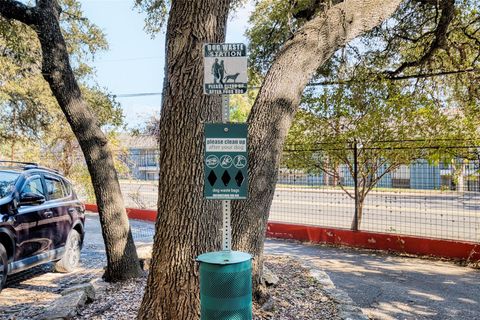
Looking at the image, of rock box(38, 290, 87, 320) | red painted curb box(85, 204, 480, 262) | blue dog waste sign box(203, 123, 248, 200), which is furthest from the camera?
red painted curb box(85, 204, 480, 262)

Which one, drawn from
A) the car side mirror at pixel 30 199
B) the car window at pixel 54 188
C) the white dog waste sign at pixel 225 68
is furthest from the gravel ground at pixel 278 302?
the car window at pixel 54 188

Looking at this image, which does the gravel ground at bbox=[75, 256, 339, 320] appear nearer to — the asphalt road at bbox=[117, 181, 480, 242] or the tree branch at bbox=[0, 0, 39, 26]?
the tree branch at bbox=[0, 0, 39, 26]

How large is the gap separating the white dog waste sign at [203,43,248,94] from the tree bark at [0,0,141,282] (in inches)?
127

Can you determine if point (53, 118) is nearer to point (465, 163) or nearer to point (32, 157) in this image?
point (32, 157)

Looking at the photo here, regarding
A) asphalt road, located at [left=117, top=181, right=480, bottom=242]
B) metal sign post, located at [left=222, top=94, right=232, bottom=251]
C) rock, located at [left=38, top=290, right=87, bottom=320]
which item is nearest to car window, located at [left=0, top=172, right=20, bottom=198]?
rock, located at [left=38, top=290, right=87, bottom=320]

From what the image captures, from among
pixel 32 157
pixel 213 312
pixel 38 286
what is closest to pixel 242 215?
pixel 213 312

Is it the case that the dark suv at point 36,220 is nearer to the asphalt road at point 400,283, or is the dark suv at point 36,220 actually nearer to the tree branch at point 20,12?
the tree branch at point 20,12

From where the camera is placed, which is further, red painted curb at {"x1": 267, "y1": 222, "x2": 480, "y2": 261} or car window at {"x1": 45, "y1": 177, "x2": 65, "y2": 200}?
red painted curb at {"x1": 267, "y1": 222, "x2": 480, "y2": 261}

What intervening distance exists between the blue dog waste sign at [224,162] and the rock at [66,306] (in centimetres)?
231

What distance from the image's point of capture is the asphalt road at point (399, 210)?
10.8 m

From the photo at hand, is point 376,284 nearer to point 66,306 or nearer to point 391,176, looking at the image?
point 391,176

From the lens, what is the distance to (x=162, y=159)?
372 centimetres

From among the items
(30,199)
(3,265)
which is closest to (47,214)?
(30,199)

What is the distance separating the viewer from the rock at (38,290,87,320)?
4.27m
